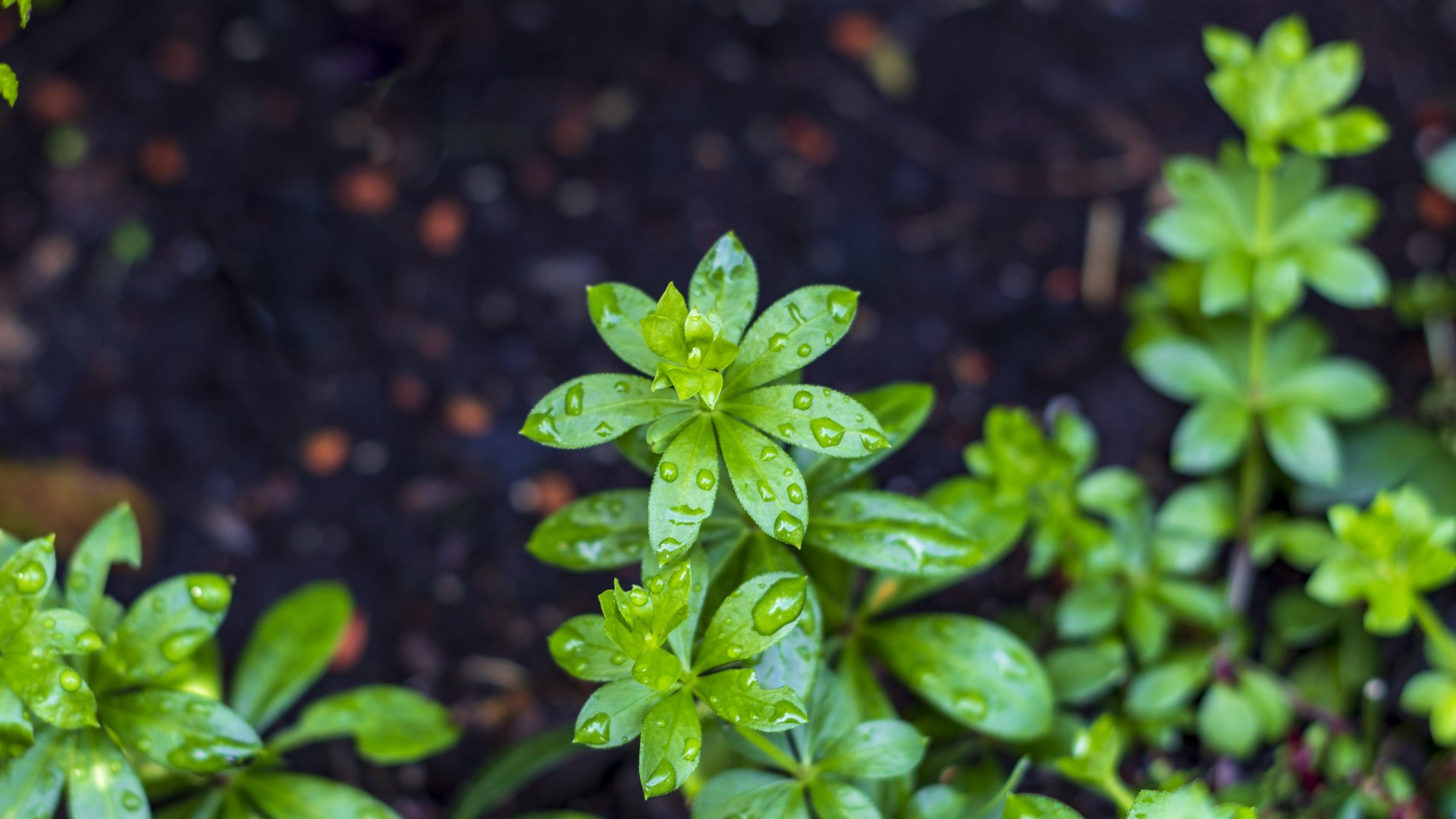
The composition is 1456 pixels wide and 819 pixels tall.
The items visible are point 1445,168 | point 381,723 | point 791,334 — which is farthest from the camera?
point 1445,168

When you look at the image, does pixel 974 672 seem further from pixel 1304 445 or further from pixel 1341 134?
pixel 1341 134

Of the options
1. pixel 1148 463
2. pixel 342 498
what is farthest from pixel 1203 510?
pixel 342 498

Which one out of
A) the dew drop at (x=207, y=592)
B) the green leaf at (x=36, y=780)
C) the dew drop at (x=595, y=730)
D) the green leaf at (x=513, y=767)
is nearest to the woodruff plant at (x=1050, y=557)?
the dew drop at (x=595, y=730)

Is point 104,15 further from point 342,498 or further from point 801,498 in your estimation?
point 801,498

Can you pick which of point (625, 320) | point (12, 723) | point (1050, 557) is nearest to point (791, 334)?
point (625, 320)

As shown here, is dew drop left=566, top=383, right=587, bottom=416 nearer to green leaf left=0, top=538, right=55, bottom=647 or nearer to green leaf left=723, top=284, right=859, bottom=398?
A: green leaf left=723, top=284, right=859, bottom=398

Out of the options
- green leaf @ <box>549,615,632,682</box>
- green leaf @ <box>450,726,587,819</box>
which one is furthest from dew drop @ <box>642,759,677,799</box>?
green leaf @ <box>450,726,587,819</box>
